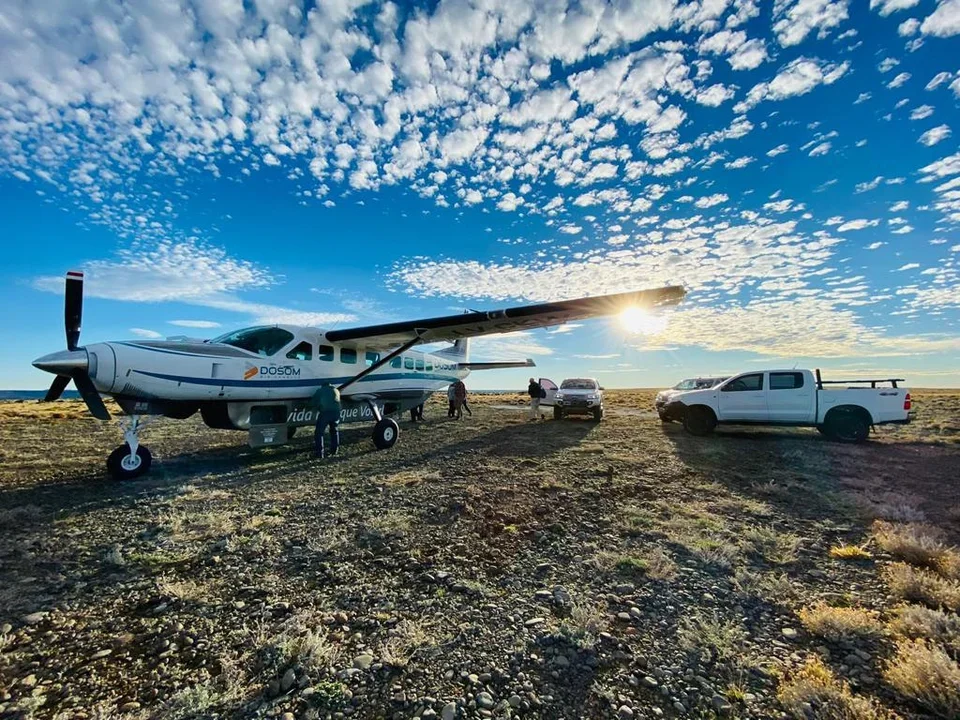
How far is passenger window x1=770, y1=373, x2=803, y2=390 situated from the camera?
12586 mm

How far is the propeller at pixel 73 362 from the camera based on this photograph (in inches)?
272

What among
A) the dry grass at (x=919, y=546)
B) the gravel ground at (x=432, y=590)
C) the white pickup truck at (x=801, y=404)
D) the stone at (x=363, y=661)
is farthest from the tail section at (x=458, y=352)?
the stone at (x=363, y=661)

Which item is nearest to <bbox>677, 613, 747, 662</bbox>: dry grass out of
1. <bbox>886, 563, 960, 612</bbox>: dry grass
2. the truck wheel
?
<bbox>886, 563, 960, 612</bbox>: dry grass

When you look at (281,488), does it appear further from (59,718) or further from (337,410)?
(59,718)

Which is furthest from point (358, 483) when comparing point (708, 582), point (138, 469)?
point (708, 582)

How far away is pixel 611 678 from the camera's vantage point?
2.54 m

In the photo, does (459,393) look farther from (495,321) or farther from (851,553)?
(851,553)

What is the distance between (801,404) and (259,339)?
588 inches

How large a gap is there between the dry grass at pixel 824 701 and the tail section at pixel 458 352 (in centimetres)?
1598

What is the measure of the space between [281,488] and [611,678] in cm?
605

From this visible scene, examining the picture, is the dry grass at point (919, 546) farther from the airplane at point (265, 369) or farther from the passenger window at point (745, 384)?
the passenger window at point (745, 384)

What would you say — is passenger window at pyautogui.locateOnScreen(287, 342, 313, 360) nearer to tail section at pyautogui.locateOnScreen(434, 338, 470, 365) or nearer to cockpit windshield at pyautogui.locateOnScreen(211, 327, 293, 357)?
cockpit windshield at pyautogui.locateOnScreen(211, 327, 293, 357)

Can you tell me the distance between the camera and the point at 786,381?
41.7ft

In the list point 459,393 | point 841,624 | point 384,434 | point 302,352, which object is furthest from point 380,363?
point 841,624
